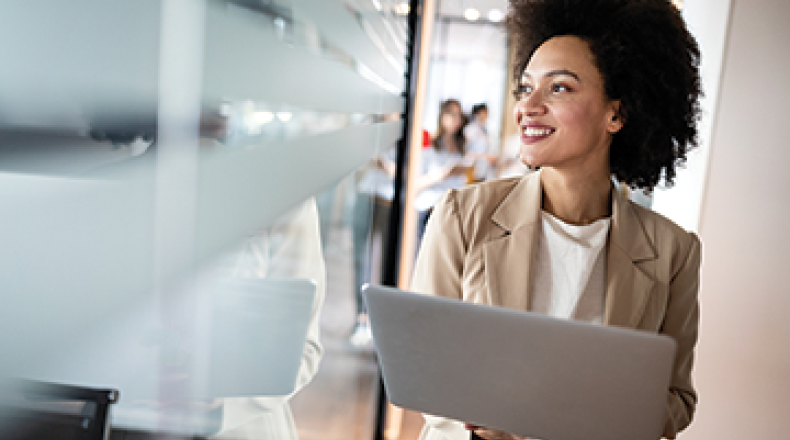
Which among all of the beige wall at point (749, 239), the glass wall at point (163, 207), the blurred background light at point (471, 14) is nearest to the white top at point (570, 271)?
the glass wall at point (163, 207)

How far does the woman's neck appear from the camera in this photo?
57.5 inches

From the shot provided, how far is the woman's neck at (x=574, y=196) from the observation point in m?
1.46

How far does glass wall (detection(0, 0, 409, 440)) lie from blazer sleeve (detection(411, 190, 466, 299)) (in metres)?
0.61

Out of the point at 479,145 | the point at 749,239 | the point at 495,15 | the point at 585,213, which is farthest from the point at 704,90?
the point at 495,15

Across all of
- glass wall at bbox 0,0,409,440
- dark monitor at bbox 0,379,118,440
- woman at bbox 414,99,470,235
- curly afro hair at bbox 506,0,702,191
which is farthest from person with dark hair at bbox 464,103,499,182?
dark monitor at bbox 0,379,118,440

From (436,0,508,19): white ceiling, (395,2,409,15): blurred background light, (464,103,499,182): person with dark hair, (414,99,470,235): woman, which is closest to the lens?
(395,2,409,15): blurred background light

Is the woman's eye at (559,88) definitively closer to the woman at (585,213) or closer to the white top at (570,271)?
the woman at (585,213)

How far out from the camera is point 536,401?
0.86 metres

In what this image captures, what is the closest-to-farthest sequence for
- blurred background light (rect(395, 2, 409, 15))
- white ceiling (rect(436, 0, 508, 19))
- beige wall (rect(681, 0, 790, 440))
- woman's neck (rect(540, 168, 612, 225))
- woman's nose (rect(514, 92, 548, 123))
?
woman's nose (rect(514, 92, 548, 123)) → woman's neck (rect(540, 168, 612, 225)) → blurred background light (rect(395, 2, 409, 15)) → beige wall (rect(681, 0, 790, 440)) → white ceiling (rect(436, 0, 508, 19))

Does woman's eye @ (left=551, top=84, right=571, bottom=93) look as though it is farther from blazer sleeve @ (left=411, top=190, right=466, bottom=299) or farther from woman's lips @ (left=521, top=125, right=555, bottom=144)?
blazer sleeve @ (left=411, top=190, right=466, bottom=299)

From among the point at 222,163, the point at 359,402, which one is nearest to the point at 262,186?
the point at 222,163

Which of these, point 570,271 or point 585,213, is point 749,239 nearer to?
point 585,213

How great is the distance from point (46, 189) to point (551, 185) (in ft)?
4.46

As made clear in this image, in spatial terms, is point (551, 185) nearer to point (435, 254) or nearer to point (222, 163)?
point (435, 254)
